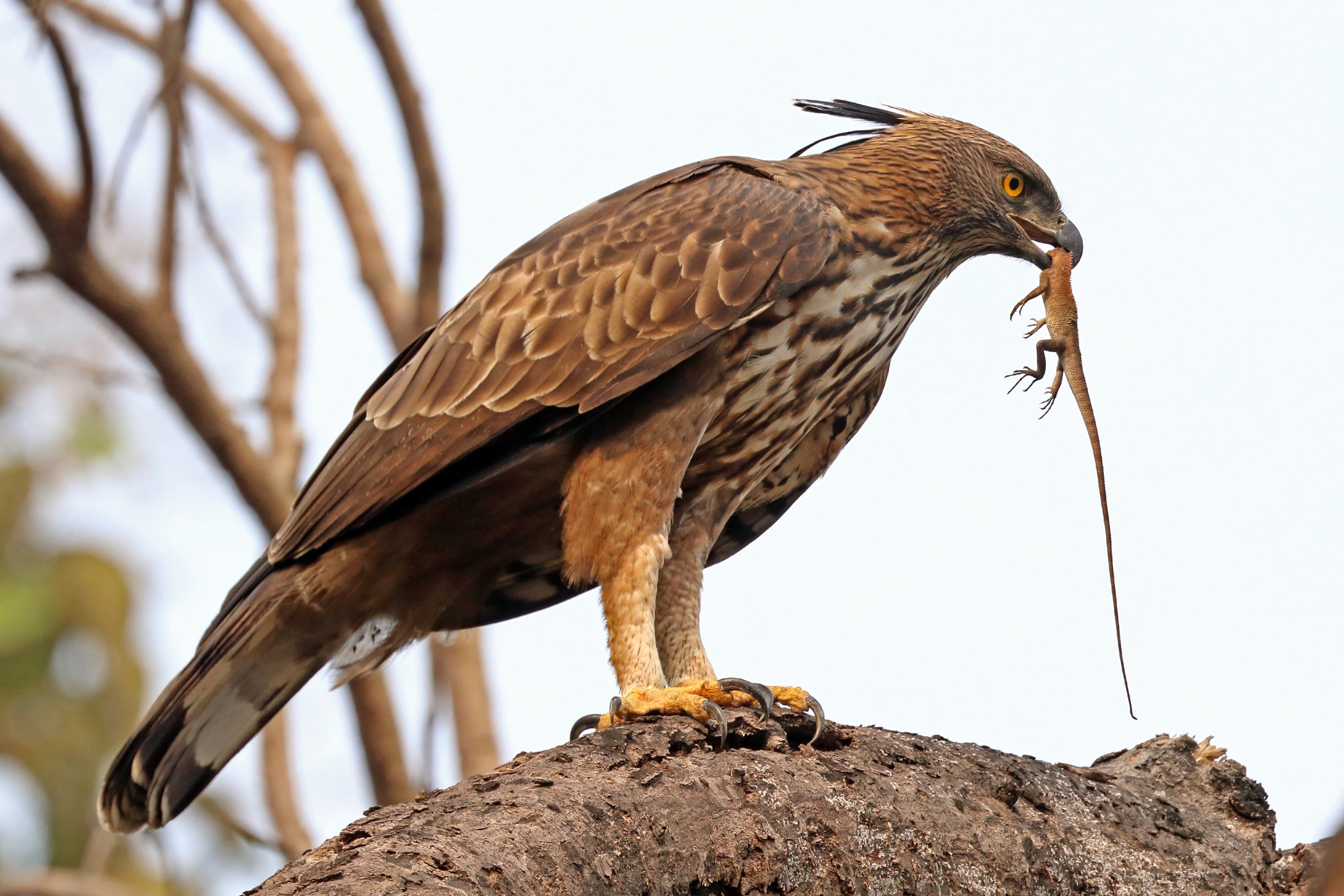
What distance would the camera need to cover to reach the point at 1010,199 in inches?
181

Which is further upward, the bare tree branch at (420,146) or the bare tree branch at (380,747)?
the bare tree branch at (420,146)

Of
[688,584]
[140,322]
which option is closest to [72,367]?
[140,322]

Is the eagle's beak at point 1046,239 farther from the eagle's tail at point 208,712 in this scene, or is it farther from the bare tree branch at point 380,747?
the bare tree branch at point 380,747

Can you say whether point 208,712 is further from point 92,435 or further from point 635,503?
point 92,435

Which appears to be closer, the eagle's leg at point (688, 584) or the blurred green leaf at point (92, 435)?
the eagle's leg at point (688, 584)

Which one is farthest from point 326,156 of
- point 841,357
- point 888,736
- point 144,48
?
point 888,736

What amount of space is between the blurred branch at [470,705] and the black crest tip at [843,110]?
2.40 metres

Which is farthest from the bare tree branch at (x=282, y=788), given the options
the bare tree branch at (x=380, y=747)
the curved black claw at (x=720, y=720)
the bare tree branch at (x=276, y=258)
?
the curved black claw at (x=720, y=720)

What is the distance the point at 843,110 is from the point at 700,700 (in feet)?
8.33

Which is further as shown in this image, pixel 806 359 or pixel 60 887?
pixel 60 887

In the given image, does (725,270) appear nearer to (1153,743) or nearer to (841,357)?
(841,357)

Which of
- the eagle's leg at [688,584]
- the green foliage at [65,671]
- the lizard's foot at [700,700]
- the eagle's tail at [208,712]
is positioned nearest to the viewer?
the lizard's foot at [700,700]

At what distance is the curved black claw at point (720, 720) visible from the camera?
305 cm

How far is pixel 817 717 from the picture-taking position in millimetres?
3193
